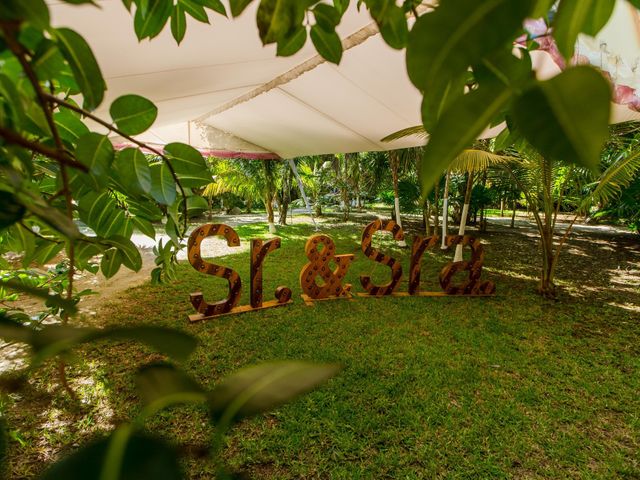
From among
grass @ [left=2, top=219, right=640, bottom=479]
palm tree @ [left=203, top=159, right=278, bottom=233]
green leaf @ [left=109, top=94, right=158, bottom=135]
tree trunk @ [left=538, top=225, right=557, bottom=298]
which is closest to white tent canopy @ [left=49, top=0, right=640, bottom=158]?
green leaf @ [left=109, top=94, right=158, bottom=135]

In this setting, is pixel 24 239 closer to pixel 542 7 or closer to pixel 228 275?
pixel 542 7

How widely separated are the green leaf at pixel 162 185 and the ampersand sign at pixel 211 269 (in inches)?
101

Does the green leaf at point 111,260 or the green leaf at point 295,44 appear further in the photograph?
the green leaf at point 111,260

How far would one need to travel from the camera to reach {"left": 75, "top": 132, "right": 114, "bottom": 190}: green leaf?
0.38m

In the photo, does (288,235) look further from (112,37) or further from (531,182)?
(112,37)

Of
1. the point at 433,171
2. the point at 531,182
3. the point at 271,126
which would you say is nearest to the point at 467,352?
the point at 531,182

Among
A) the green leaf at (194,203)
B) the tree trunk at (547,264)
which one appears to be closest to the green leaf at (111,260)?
the green leaf at (194,203)

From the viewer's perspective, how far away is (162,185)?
49cm

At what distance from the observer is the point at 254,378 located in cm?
23

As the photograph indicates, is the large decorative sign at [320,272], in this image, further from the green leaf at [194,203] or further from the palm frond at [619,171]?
the green leaf at [194,203]

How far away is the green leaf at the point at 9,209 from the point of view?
0.24 meters

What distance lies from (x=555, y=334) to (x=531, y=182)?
6.82 ft

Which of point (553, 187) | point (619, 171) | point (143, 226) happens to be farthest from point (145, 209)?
point (553, 187)

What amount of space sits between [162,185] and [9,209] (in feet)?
0.80
